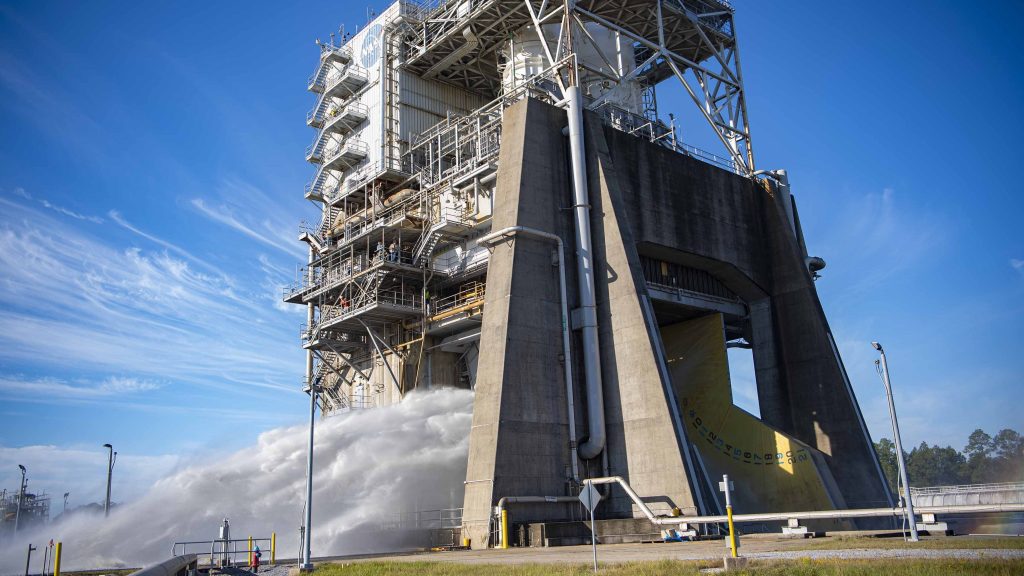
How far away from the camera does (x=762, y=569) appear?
46.3 feet

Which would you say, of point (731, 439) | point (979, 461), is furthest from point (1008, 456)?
point (731, 439)

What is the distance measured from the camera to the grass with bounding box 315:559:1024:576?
12188 mm

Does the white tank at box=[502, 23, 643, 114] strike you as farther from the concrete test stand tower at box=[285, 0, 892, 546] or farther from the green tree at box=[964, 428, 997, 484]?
the green tree at box=[964, 428, 997, 484]

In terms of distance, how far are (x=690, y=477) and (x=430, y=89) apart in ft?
96.0

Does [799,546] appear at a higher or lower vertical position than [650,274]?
lower

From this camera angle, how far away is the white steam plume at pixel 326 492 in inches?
1281

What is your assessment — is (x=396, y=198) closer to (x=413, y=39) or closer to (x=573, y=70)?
(x=413, y=39)

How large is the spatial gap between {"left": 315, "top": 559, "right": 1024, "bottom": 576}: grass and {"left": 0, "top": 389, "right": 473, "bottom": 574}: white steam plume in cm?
1503

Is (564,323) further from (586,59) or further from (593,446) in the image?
(586,59)

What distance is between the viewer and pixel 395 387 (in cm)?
4159

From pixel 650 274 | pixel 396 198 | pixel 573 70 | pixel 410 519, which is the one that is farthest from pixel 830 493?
pixel 396 198

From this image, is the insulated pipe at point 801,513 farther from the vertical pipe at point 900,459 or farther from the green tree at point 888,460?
the green tree at point 888,460

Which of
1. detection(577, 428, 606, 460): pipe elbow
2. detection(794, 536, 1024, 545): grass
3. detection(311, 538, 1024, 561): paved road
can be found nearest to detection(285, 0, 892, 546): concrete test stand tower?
detection(577, 428, 606, 460): pipe elbow

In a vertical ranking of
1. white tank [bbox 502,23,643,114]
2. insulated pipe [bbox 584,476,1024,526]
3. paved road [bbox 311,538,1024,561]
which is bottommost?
paved road [bbox 311,538,1024,561]
